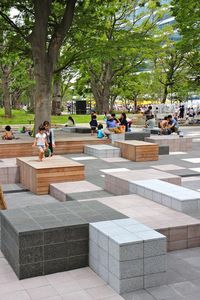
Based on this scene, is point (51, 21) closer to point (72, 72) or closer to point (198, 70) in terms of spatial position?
point (198, 70)

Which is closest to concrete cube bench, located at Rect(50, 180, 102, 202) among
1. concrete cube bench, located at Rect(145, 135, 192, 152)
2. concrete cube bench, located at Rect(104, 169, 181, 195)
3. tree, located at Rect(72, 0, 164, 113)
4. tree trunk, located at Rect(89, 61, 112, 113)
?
concrete cube bench, located at Rect(104, 169, 181, 195)

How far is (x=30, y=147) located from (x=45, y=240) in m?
11.9

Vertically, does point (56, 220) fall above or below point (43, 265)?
above

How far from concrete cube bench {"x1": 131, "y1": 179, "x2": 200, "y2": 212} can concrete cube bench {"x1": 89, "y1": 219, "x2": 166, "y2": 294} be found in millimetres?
2085

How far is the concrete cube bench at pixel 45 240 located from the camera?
609cm

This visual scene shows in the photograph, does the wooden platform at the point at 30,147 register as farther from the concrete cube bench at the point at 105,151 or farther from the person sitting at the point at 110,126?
the concrete cube bench at the point at 105,151

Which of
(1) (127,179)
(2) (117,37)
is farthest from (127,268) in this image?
(2) (117,37)

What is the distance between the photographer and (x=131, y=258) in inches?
221

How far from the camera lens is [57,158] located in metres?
13.5

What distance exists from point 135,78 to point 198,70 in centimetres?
1076

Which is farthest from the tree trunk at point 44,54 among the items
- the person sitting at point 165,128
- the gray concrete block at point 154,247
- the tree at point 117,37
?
the gray concrete block at point 154,247

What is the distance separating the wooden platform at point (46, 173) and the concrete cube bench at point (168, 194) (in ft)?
9.01

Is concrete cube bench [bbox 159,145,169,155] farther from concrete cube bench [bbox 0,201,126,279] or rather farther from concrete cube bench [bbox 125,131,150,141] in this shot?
concrete cube bench [bbox 0,201,126,279]

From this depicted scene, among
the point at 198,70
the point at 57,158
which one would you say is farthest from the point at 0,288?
the point at 198,70
